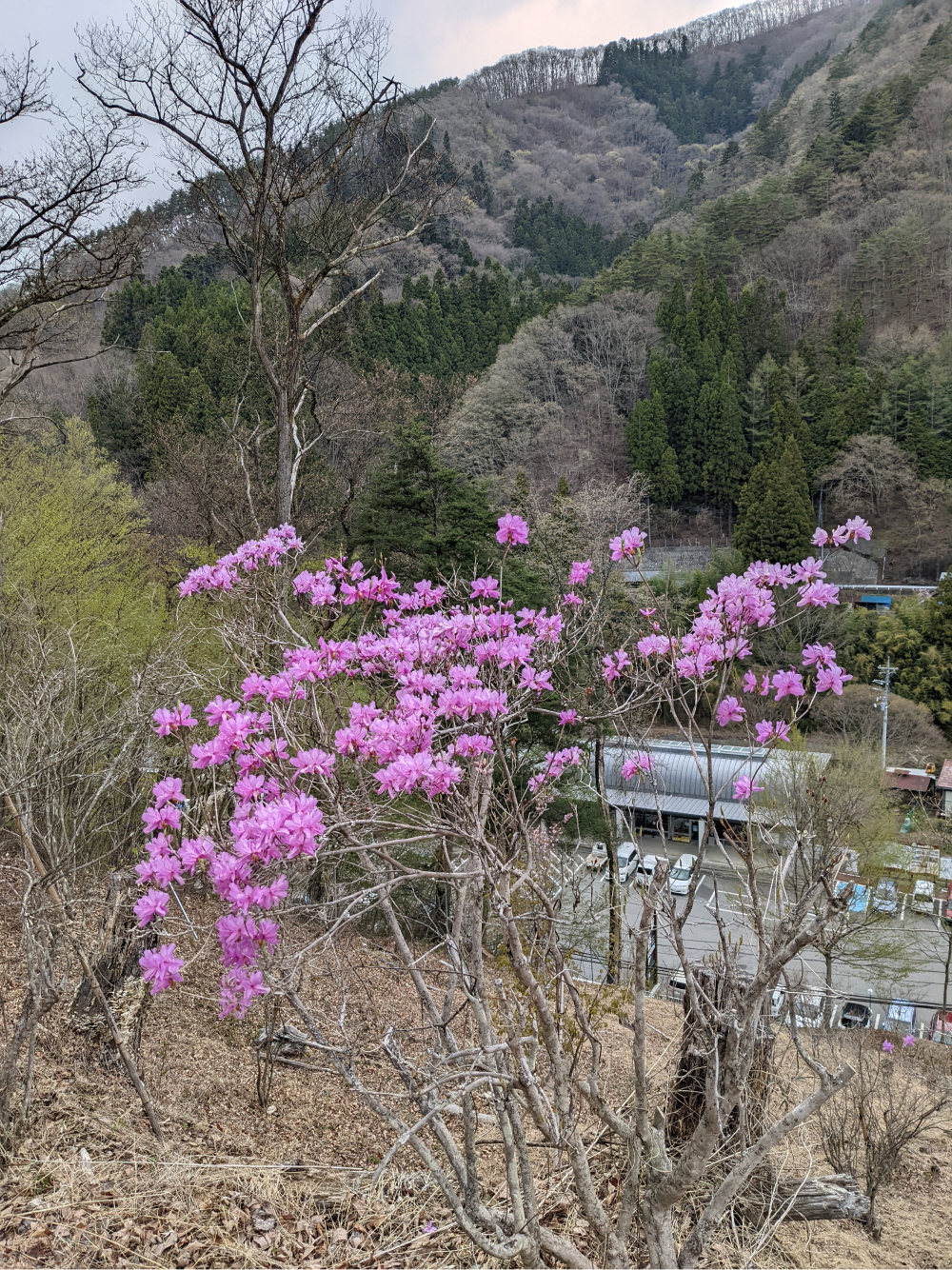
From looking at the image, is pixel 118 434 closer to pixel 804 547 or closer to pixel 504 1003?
pixel 804 547

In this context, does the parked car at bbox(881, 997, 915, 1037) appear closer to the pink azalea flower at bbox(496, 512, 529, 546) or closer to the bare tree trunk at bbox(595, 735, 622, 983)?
the bare tree trunk at bbox(595, 735, 622, 983)

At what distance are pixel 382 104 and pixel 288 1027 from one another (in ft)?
19.5

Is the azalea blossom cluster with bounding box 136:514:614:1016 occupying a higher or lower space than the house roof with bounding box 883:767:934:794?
higher

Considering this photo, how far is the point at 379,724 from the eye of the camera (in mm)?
1594

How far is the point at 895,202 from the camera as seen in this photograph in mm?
32094

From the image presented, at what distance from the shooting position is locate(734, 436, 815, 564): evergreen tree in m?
21.3

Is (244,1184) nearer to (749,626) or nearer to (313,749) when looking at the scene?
(313,749)

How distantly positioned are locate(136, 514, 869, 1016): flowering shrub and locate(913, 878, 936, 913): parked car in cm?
862

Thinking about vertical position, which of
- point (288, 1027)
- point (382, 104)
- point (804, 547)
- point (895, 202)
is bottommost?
point (804, 547)

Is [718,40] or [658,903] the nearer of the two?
[658,903]

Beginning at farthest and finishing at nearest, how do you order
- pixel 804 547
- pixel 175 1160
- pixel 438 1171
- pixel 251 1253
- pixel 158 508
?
1. pixel 804 547
2. pixel 158 508
3. pixel 175 1160
4. pixel 251 1253
5. pixel 438 1171

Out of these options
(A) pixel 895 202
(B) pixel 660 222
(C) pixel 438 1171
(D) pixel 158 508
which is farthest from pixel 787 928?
(B) pixel 660 222

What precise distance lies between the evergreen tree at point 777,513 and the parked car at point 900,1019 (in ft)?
41.5

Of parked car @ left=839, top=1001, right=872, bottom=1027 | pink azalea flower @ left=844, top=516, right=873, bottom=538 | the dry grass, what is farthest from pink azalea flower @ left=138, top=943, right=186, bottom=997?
parked car @ left=839, top=1001, right=872, bottom=1027
